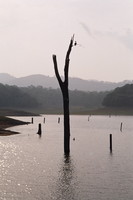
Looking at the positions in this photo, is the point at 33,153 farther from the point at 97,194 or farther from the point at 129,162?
the point at 97,194

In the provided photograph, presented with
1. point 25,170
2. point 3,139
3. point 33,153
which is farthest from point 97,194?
point 3,139

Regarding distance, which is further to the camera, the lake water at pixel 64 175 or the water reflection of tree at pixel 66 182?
the lake water at pixel 64 175

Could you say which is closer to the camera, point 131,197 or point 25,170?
point 131,197

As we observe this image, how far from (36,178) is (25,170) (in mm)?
3995

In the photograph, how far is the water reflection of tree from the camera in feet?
84.8

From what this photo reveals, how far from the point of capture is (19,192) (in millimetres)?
26391

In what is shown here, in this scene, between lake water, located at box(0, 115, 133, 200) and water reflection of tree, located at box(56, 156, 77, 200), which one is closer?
water reflection of tree, located at box(56, 156, 77, 200)

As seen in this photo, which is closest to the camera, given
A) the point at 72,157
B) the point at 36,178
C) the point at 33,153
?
the point at 36,178

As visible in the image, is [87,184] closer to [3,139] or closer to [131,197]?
[131,197]

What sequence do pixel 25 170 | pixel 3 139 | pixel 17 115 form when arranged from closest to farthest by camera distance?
1. pixel 25 170
2. pixel 3 139
3. pixel 17 115

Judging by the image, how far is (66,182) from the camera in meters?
30.3

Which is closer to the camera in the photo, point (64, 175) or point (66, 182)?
point (66, 182)

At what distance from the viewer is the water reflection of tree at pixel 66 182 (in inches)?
1017

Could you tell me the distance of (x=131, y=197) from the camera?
25.7 meters
